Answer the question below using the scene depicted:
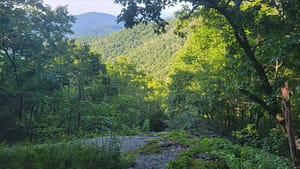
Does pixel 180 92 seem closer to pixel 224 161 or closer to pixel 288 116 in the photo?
pixel 288 116

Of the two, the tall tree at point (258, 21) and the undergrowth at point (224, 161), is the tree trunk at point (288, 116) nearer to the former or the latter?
the tall tree at point (258, 21)

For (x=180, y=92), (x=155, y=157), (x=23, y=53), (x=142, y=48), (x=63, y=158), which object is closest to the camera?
(x=63, y=158)

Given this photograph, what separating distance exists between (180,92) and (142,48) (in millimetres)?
71074

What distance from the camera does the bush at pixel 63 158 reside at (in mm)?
4254

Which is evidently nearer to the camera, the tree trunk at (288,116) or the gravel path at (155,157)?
the gravel path at (155,157)

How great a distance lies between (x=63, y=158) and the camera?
171 inches

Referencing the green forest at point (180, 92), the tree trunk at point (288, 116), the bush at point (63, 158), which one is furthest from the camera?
the tree trunk at point (288, 116)

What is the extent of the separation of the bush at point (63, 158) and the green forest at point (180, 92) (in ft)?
0.06

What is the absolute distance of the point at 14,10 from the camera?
1113 cm

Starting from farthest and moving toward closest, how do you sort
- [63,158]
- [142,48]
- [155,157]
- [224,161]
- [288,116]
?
[142,48], [155,157], [288,116], [224,161], [63,158]

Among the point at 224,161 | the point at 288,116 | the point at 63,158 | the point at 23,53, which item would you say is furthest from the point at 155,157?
the point at 23,53

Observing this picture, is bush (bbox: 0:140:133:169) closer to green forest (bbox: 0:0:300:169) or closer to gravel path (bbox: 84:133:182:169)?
green forest (bbox: 0:0:300:169)

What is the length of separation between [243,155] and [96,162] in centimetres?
295

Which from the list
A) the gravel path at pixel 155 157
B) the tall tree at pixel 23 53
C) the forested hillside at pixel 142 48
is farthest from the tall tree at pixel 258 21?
the forested hillside at pixel 142 48
